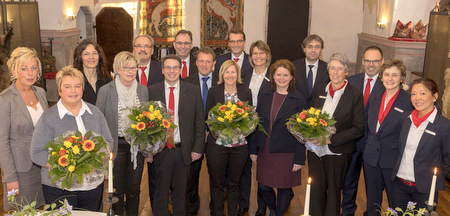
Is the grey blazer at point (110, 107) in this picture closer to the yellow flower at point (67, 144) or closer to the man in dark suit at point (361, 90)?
the yellow flower at point (67, 144)

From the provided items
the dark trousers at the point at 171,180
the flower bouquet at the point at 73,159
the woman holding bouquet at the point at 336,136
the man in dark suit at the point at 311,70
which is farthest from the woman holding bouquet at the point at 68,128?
the man in dark suit at the point at 311,70

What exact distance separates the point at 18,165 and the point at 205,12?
364 inches

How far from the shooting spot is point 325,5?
12086mm

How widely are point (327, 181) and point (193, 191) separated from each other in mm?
1506

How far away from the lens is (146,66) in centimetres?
511

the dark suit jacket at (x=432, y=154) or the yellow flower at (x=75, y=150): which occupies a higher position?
the yellow flower at (x=75, y=150)

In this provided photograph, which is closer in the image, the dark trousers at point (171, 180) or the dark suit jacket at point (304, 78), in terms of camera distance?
the dark trousers at point (171, 180)

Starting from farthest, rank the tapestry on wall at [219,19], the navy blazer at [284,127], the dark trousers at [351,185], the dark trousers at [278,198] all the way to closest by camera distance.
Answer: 1. the tapestry on wall at [219,19]
2. the dark trousers at [351,185]
3. the dark trousers at [278,198]
4. the navy blazer at [284,127]

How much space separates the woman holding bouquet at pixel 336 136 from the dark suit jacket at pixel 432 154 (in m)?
0.66

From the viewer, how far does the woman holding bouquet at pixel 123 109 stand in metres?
4.10

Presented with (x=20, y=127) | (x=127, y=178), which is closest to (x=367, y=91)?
(x=127, y=178)

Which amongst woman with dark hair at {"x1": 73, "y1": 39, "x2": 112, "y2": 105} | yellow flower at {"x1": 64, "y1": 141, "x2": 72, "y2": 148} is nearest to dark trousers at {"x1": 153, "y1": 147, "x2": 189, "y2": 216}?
woman with dark hair at {"x1": 73, "y1": 39, "x2": 112, "y2": 105}

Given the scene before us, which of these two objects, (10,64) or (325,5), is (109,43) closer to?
(325,5)

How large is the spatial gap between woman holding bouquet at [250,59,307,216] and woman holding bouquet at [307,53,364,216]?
0.60ft
